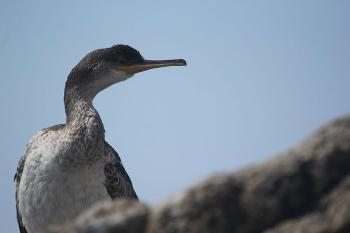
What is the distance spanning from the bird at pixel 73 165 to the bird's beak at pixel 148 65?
272mm

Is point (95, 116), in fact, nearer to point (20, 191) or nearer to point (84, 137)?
point (84, 137)

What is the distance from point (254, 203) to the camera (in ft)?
11.6

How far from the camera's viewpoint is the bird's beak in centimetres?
977

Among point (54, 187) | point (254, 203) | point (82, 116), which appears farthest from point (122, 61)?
point (254, 203)

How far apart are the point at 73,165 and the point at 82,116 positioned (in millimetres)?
1049

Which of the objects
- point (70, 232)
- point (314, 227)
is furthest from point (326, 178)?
point (70, 232)

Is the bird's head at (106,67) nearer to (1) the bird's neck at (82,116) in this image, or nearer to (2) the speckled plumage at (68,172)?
(1) the bird's neck at (82,116)

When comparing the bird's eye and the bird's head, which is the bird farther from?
the bird's eye

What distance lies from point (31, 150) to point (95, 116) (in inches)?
40.8

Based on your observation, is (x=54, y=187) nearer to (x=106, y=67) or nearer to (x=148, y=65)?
(x=106, y=67)

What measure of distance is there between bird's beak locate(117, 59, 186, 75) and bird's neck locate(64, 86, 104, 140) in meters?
0.82

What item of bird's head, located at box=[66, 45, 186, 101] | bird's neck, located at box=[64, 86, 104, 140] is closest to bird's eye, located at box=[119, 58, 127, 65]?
bird's head, located at box=[66, 45, 186, 101]

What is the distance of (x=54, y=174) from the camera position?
796cm

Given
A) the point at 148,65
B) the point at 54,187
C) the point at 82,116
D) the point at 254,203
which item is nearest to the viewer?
the point at 254,203
